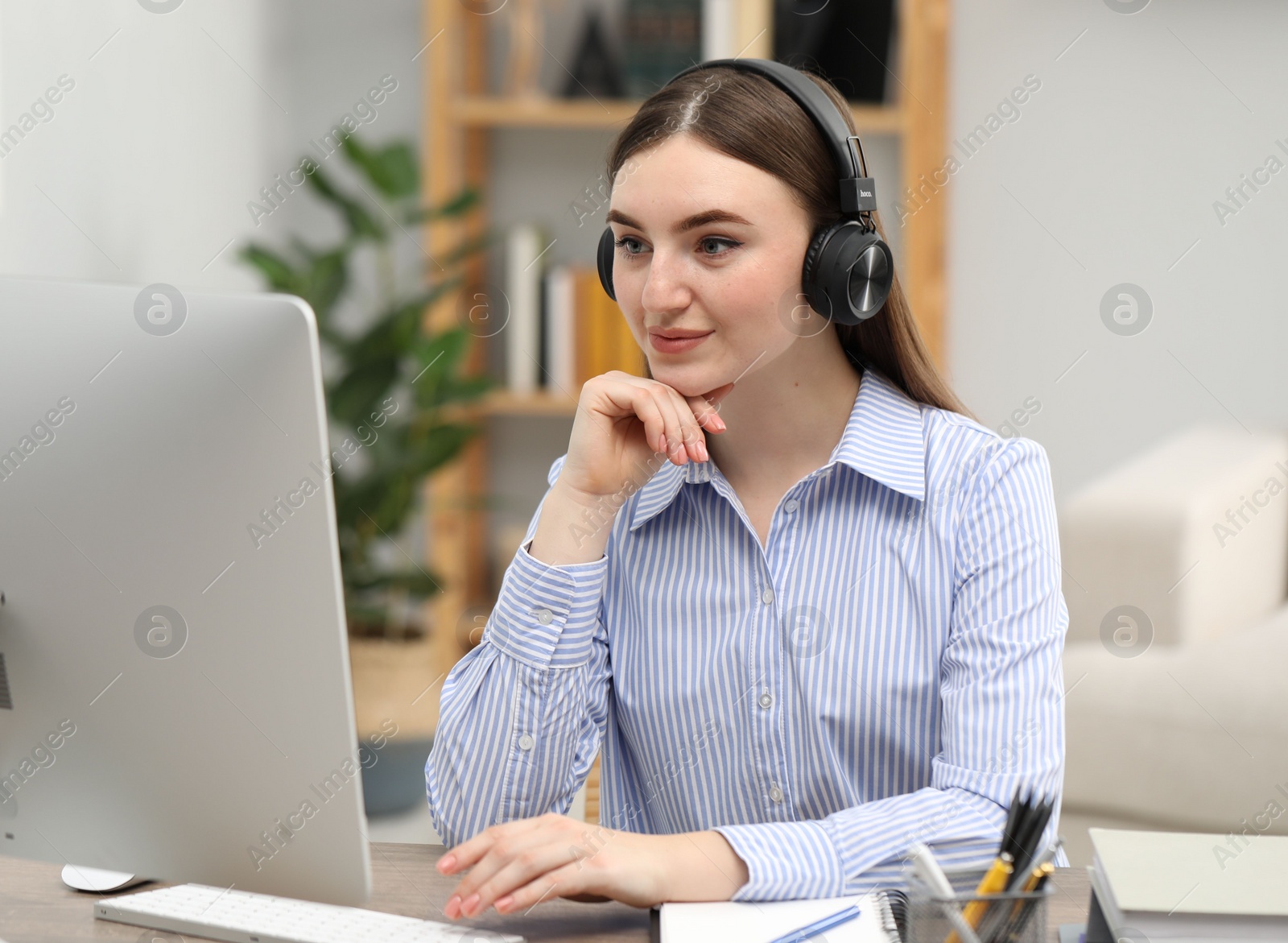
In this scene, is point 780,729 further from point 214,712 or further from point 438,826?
point 214,712

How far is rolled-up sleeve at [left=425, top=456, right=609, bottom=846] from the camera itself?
3.51ft

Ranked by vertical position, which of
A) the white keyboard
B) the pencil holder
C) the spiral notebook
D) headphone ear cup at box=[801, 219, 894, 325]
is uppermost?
headphone ear cup at box=[801, 219, 894, 325]

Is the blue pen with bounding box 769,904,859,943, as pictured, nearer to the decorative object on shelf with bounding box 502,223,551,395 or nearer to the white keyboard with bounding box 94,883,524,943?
the white keyboard with bounding box 94,883,524,943

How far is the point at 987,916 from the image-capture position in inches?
26.6

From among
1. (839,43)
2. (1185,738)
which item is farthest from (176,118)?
(1185,738)

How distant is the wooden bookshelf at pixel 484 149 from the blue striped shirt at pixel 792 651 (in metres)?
1.63

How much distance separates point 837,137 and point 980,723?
0.53 meters

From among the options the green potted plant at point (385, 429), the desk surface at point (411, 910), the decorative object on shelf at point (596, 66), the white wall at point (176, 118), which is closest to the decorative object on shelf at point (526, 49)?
the decorative object on shelf at point (596, 66)

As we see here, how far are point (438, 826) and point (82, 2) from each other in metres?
1.88

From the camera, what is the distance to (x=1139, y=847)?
30.6 inches

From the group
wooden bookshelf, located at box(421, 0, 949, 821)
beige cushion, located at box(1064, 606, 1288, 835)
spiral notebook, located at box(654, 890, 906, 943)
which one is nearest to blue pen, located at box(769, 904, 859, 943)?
spiral notebook, located at box(654, 890, 906, 943)

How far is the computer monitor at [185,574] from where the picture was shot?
662 millimetres

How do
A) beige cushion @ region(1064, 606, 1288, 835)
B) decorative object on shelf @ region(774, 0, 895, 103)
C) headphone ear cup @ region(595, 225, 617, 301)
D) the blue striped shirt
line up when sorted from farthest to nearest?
decorative object on shelf @ region(774, 0, 895, 103) < beige cushion @ region(1064, 606, 1288, 835) < headphone ear cup @ region(595, 225, 617, 301) < the blue striped shirt

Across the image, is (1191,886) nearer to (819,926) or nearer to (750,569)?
(819,926)
